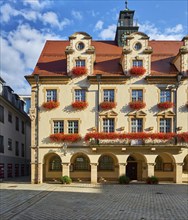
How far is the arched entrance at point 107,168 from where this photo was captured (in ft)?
102

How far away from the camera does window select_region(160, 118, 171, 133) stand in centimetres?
2977

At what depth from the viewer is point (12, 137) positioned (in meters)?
37.8

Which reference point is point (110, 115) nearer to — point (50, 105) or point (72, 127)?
point (72, 127)

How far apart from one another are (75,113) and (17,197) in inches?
489

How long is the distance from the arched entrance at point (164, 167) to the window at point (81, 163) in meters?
7.54

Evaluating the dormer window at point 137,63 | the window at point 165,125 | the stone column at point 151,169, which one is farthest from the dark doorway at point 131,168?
the dormer window at point 137,63

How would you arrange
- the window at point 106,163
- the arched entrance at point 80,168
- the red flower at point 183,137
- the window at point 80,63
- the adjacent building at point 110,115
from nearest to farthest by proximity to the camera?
the red flower at point 183,137 < the adjacent building at point 110,115 < the window at point 80,63 < the arched entrance at point 80,168 < the window at point 106,163

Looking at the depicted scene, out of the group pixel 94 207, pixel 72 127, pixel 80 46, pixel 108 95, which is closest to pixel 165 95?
pixel 108 95

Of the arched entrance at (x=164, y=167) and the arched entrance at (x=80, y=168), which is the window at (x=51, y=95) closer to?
the arched entrance at (x=80, y=168)

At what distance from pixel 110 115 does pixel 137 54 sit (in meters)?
7.22

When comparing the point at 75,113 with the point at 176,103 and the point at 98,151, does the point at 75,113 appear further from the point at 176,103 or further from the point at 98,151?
the point at 176,103

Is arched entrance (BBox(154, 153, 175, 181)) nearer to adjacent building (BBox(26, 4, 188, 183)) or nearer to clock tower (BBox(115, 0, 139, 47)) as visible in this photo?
adjacent building (BBox(26, 4, 188, 183))

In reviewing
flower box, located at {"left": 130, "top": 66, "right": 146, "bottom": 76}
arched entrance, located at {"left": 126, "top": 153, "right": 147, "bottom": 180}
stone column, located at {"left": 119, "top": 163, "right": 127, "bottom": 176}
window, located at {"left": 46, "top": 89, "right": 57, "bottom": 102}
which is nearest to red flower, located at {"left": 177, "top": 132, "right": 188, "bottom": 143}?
arched entrance, located at {"left": 126, "top": 153, "right": 147, "bottom": 180}

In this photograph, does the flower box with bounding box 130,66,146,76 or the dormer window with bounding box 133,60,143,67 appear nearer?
the flower box with bounding box 130,66,146,76
